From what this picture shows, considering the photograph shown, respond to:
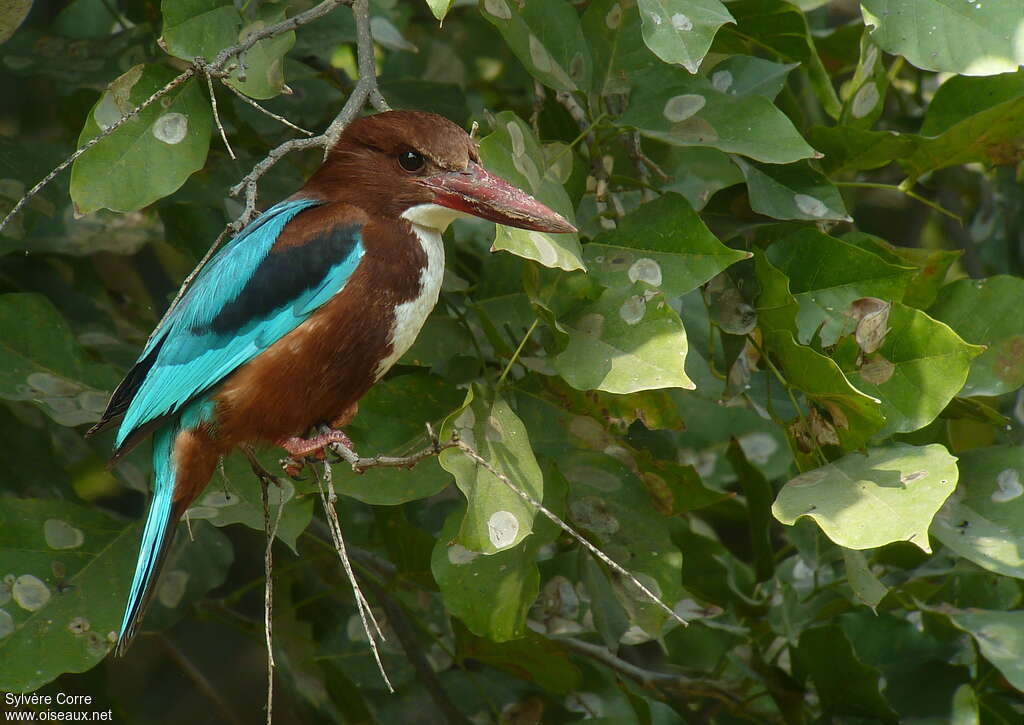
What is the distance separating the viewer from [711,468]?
3088mm

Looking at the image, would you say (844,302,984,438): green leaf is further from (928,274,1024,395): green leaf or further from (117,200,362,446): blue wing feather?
(117,200,362,446): blue wing feather

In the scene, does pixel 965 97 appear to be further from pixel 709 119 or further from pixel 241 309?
pixel 241 309

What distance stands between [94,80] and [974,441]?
96.3 inches

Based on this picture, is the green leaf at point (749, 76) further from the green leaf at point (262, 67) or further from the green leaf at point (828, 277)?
the green leaf at point (262, 67)

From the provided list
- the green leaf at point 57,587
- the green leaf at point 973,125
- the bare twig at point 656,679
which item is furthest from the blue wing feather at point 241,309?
the green leaf at point 973,125

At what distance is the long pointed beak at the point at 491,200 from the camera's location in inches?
73.5

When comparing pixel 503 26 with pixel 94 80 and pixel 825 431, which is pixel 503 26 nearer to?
pixel 825 431

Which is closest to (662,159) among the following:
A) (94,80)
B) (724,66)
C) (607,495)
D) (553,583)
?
(724,66)

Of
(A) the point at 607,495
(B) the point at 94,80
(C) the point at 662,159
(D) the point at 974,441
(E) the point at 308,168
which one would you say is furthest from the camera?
(D) the point at 974,441

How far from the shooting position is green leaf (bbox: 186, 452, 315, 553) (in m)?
2.11

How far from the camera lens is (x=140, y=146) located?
2.04 m

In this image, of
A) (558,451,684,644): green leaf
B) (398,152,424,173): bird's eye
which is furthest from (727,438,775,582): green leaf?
(398,152,424,173): bird's eye

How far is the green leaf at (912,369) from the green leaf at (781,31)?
23.7 inches

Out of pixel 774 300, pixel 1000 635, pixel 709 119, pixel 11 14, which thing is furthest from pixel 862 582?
pixel 11 14
